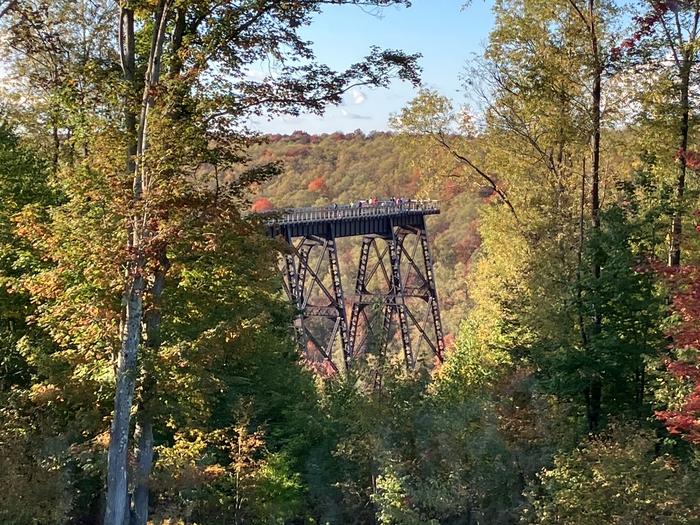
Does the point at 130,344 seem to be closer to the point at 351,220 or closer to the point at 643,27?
the point at 643,27

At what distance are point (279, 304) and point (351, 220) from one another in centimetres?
1442

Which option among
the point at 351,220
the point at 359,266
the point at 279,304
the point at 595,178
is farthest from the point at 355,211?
the point at 595,178

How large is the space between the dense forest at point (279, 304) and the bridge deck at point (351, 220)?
9788 mm

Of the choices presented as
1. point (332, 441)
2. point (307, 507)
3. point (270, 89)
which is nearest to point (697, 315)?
point (270, 89)

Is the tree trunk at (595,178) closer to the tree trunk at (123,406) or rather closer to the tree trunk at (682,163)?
the tree trunk at (682,163)

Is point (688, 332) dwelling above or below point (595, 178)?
below

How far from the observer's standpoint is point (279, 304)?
970 centimetres

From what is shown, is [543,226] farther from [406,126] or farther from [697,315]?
[697,315]

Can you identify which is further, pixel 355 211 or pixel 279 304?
pixel 355 211

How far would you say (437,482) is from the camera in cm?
691

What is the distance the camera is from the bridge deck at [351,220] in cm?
2195

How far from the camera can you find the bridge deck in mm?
21953

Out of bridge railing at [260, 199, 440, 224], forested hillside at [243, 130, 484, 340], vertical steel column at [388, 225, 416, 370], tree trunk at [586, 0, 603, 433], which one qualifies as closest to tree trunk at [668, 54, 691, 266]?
tree trunk at [586, 0, 603, 433]

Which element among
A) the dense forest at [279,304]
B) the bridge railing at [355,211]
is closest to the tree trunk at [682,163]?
the dense forest at [279,304]
